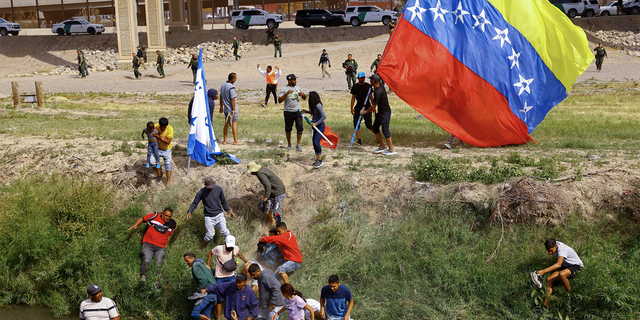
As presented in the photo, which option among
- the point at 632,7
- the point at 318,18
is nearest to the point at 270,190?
the point at 318,18

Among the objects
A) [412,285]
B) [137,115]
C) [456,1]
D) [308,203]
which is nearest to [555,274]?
[412,285]

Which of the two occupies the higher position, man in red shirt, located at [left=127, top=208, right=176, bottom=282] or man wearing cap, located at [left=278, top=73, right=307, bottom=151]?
man wearing cap, located at [left=278, top=73, right=307, bottom=151]

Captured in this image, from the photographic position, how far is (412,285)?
8672mm

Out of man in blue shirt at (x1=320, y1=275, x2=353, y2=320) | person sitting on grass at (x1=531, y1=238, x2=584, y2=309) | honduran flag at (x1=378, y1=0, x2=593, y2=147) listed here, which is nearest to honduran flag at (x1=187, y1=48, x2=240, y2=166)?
honduran flag at (x1=378, y1=0, x2=593, y2=147)

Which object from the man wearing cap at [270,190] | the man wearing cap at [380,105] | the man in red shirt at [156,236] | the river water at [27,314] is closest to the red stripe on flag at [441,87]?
the man wearing cap at [380,105]

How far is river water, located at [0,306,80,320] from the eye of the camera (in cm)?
972

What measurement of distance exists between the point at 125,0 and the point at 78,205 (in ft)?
88.7

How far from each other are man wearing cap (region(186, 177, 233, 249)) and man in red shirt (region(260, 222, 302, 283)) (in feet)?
4.04

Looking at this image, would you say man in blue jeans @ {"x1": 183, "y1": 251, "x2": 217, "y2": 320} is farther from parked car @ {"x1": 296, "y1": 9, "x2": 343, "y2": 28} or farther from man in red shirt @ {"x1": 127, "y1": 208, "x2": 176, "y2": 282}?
parked car @ {"x1": 296, "y1": 9, "x2": 343, "y2": 28}

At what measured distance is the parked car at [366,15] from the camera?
4282cm

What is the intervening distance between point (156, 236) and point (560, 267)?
22.8 ft

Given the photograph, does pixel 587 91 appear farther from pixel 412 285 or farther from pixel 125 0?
pixel 125 0

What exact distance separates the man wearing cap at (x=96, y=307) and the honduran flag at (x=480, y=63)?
7.38 meters

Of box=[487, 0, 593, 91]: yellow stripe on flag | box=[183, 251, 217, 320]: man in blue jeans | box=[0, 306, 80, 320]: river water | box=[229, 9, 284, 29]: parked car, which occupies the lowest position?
box=[0, 306, 80, 320]: river water
